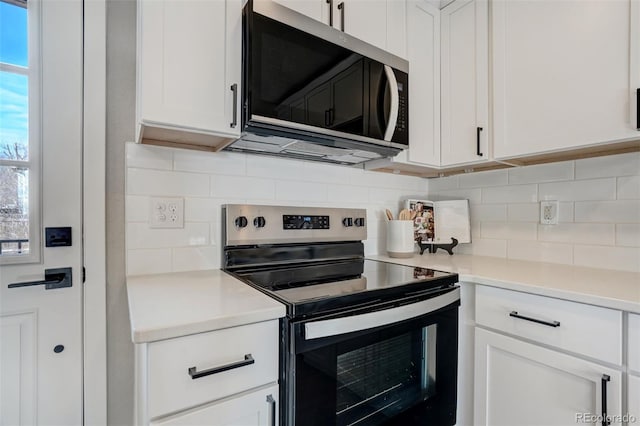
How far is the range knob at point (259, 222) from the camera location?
137 centimetres

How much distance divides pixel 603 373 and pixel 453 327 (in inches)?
17.1

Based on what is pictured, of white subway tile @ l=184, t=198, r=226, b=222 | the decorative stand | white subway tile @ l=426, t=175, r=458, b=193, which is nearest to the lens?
white subway tile @ l=184, t=198, r=226, b=222

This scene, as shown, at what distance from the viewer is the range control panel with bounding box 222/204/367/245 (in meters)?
1.33

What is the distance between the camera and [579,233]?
1.45 meters

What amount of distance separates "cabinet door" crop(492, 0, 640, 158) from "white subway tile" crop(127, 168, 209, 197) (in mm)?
1352

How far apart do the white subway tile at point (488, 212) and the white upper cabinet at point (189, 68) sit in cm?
144

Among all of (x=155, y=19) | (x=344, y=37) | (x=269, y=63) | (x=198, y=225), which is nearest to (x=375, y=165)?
(x=344, y=37)

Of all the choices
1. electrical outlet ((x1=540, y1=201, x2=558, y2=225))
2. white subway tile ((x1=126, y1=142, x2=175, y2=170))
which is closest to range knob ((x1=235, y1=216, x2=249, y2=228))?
white subway tile ((x1=126, y1=142, x2=175, y2=170))

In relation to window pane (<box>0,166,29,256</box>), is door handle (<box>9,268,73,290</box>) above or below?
below

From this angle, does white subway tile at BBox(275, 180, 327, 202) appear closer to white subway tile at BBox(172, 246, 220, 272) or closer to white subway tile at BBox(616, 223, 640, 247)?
white subway tile at BBox(172, 246, 220, 272)

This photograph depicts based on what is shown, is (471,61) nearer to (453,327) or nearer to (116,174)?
(453,327)

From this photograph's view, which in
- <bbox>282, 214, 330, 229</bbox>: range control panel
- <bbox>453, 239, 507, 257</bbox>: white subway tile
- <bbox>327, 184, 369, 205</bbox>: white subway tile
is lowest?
<bbox>453, 239, 507, 257</bbox>: white subway tile

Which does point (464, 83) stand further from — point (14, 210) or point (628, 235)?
point (14, 210)

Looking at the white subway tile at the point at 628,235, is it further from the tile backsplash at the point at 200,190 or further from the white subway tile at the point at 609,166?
the tile backsplash at the point at 200,190
